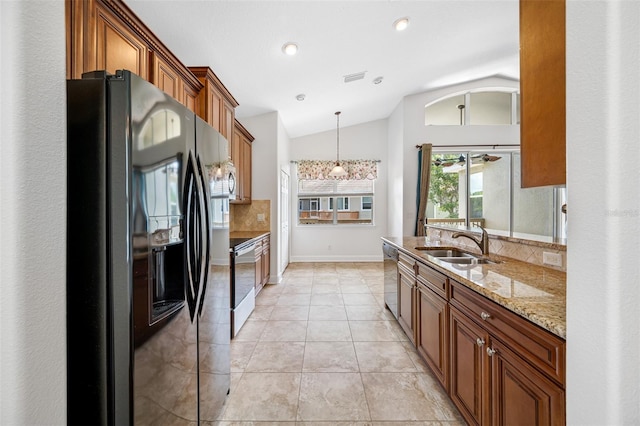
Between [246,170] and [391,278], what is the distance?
2.76 m

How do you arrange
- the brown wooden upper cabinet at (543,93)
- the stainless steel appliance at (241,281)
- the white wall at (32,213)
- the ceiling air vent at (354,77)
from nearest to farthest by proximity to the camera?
the white wall at (32,213), the brown wooden upper cabinet at (543,93), the stainless steel appliance at (241,281), the ceiling air vent at (354,77)

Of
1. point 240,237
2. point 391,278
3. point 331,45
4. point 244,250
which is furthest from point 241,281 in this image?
point 331,45

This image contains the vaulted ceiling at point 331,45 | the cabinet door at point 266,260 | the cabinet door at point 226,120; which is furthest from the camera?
the cabinet door at point 266,260

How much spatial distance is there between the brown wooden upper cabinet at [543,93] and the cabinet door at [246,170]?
11.5ft

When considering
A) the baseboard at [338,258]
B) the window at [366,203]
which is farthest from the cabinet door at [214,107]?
the window at [366,203]

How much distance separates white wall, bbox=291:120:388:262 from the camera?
619cm

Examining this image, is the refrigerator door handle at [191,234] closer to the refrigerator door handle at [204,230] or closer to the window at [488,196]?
the refrigerator door handle at [204,230]

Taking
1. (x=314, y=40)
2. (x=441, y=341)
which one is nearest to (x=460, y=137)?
(x=314, y=40)

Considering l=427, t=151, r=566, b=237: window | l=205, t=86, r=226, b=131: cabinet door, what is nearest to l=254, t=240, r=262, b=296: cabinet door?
l=205, t=86, r=226, b=131: cabinet door

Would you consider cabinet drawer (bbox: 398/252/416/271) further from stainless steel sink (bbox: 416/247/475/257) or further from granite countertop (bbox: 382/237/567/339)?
granite countertop (bbox: 382/237/567/339)

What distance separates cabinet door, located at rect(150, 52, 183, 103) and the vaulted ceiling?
1.17 ft

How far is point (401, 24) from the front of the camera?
2814 mm
